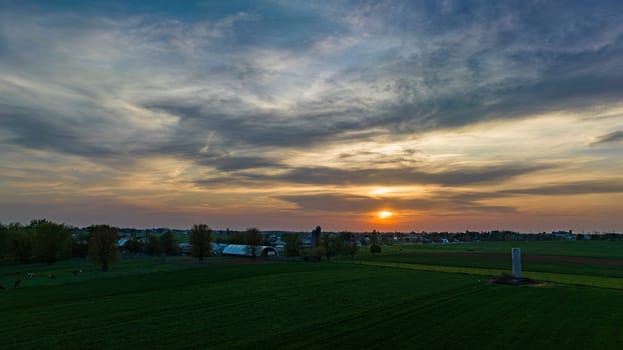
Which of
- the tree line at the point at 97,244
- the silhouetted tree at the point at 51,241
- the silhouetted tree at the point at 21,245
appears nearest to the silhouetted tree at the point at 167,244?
the tree line at the point at 97,244

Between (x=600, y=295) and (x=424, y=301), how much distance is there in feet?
70.4

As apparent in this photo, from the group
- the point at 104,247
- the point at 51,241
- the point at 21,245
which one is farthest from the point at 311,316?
the point at 21,245

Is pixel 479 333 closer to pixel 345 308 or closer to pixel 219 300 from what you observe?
pixel 345 308

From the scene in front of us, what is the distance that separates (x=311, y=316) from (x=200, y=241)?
279 ft

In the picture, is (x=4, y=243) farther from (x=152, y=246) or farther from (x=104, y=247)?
(x=104, y=247)

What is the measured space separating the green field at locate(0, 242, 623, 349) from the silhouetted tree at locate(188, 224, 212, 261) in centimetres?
5716

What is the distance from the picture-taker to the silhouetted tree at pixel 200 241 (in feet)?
367

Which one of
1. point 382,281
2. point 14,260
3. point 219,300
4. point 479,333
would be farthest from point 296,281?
point 14,260

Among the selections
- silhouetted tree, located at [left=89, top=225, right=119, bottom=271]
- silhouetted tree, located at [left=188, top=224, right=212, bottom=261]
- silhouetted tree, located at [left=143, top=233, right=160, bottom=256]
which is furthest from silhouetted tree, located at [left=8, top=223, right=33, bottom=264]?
silhouetted tree, located at [left=188, top=224, right=212, bottom=261]

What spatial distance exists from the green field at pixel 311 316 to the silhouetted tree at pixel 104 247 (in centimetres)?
3296

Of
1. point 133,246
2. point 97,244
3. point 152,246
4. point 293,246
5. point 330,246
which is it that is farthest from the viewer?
point 133,246

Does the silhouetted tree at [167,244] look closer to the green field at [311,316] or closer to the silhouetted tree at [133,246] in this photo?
the silhouetted tree at [133,246]

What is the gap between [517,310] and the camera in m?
36.4

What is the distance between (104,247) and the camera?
8700 centimetres
